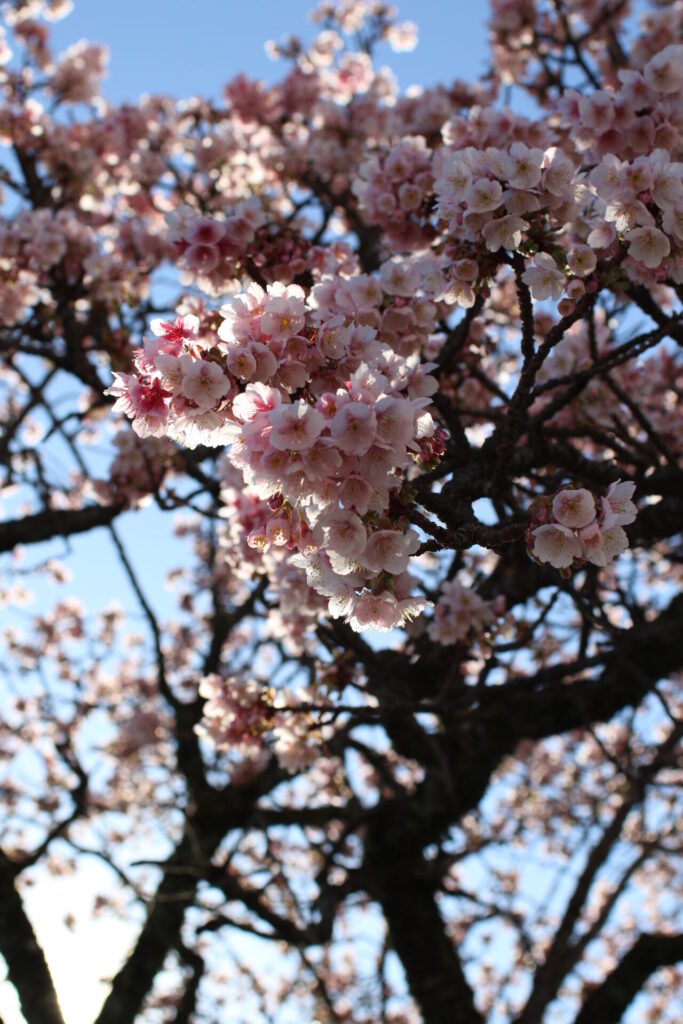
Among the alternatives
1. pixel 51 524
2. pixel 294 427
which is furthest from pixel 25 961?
pixel 294 427

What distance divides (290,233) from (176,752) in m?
4.71


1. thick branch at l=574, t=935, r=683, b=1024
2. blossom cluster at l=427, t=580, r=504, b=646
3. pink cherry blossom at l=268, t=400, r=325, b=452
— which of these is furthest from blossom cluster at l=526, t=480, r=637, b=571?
thick branch at l=574, t=935, r=683, b=1024

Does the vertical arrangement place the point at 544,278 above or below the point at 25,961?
above

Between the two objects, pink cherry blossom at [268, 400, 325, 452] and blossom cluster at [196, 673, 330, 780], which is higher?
blossom cluster at [196, 673, 330, 780]

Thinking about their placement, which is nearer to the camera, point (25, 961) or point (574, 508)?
point (574, 508)

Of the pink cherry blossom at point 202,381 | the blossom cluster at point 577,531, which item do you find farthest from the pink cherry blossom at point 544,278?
the pink cherry blossom at point 202,381

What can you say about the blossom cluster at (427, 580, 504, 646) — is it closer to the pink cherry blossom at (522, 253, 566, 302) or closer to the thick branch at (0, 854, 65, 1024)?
the pink cherry blossom at (522, 253, 566, 302)

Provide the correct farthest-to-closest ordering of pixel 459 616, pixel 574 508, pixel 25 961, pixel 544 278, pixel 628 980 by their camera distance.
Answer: pixel 628 980 < pixel 25 961 < pixel 459 616 < pixel 544 278 < pixel 574 508

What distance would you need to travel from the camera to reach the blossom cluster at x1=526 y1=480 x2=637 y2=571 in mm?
1589

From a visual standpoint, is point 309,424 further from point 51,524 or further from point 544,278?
point 51,524

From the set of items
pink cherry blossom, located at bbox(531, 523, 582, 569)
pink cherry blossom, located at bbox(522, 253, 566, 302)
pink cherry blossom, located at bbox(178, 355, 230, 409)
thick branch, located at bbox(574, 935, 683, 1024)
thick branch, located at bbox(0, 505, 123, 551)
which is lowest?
thick branch, located at bbox(574, 935, 683, 1024)

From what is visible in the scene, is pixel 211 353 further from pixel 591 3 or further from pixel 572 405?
pixel 591 3

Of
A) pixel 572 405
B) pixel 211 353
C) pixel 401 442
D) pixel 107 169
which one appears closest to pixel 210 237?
pixel 211 353

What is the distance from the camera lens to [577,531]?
161cm
